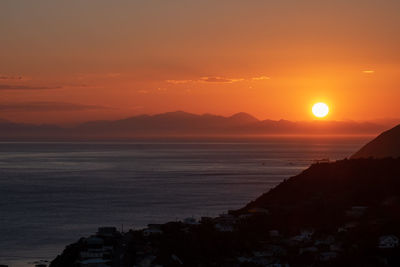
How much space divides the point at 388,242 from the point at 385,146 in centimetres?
3102

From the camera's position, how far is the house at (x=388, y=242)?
28703 mm

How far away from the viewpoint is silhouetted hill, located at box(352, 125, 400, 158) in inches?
2243

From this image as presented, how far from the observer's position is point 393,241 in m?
29.0

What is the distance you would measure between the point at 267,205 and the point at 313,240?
9273mm

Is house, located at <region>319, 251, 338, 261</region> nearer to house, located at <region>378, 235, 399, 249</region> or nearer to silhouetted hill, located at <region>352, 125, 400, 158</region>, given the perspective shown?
house, located at <region>378, 235, 399, 249</region>

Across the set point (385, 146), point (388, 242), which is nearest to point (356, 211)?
point (388, 242)

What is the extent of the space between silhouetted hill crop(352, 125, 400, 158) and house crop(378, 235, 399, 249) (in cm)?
2765

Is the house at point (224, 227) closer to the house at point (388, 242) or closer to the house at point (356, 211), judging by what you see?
the house at point (356, 211)

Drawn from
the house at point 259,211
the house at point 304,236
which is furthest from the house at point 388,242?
the house at point 259,211

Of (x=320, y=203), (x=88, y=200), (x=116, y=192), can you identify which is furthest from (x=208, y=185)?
(x=320, y=203)

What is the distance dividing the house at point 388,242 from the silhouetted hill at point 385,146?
27.7 meters

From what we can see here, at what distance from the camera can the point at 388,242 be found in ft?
95.1

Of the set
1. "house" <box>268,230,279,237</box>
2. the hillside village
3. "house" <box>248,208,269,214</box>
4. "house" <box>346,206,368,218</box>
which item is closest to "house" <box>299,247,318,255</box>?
the hillside village

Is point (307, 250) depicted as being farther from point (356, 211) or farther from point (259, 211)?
point (259, 211)
